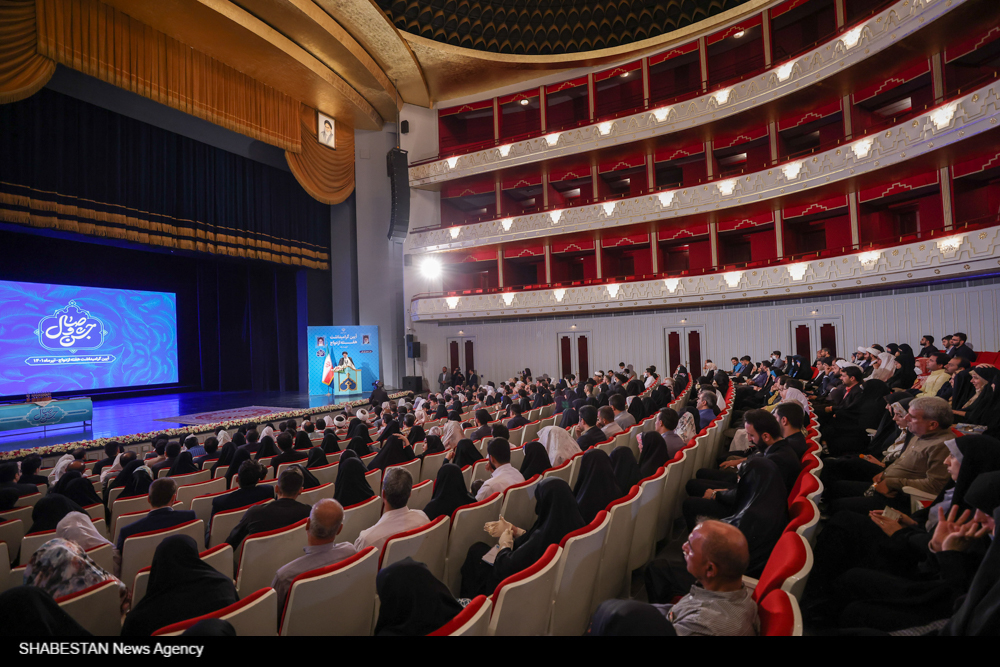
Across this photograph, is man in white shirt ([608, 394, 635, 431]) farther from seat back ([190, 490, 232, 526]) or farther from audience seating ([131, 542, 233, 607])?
audience seating ([131, 542, 233, 607])

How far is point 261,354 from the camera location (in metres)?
19.7

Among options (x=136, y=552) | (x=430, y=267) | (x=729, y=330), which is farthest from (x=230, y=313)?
(x=136, y=552)

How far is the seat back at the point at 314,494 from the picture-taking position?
4.11 meters

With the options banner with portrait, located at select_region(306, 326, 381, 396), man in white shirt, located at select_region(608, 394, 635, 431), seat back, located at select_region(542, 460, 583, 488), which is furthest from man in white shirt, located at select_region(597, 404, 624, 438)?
banner with portrait, located at select_region(306, 326, 381, 396)

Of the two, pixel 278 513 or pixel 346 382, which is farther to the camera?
pixel 346 382

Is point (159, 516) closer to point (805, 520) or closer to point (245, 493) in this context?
point (245, 493)

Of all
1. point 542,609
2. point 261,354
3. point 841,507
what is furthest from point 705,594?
point 261,354

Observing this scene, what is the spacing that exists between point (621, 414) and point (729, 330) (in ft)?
37.1

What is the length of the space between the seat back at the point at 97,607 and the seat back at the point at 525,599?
177 cm

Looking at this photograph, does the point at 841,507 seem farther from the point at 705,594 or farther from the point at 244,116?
the point at 244,116

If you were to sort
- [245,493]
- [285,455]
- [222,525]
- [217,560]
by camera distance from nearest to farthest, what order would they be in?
1. [217,560]
2. [222,525]
3. [245,493]
4. [285,455]

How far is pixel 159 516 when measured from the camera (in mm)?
3350

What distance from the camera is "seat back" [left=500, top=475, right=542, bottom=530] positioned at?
11.3 feet

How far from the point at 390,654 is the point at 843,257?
14.2 m
